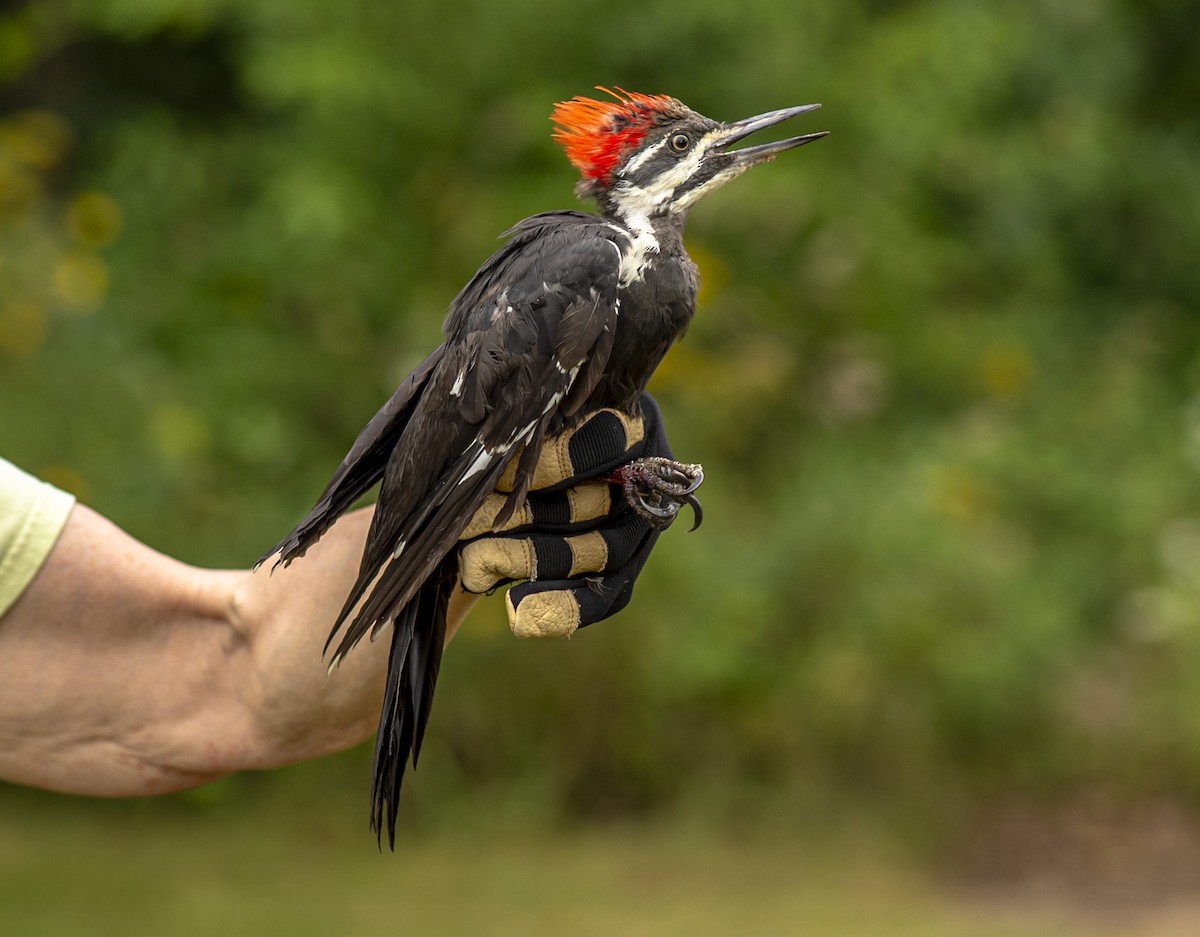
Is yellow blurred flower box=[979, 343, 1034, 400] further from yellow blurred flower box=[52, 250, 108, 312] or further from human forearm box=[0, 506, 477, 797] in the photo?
human forearm box=[0, 506, 477, 797]

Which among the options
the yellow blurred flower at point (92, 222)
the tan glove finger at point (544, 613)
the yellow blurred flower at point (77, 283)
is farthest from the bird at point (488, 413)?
the yellow blurred flower at point (92, 222)

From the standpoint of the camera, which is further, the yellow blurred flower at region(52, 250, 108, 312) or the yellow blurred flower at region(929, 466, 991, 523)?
the yellow blurred flower at region(929, 466, 991, 523)

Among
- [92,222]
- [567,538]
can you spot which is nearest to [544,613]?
[567,538]

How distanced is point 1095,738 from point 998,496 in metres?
1.40

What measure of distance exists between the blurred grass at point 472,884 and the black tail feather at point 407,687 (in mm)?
2962

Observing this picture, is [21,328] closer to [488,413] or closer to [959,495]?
[959,495]

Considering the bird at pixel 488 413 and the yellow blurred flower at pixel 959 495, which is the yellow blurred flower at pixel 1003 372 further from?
the bird at pixel 488 413

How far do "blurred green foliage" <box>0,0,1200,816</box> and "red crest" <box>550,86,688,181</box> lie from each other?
293cm

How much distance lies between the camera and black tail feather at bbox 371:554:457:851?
87.2 inches

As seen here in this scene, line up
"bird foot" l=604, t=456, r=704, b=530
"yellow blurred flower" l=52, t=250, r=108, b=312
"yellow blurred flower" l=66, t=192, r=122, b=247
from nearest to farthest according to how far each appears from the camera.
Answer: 1. "bird foot" l=604, t=456, r=704, b=530
2. "yellow blurred flower" l=52, t=250, r=108, b=312
3. "yellow blurred flower" l=66, t=192, r=122, b=247

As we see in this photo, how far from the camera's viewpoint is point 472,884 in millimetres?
5258

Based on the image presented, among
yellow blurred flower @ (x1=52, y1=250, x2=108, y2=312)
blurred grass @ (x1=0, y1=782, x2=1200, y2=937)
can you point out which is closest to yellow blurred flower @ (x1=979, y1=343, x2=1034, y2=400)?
blurred grass @ (x1=0, y1=782, x2=1200, y2=937)

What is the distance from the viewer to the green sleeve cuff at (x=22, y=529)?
7.77ft

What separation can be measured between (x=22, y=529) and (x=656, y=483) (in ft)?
3.43
